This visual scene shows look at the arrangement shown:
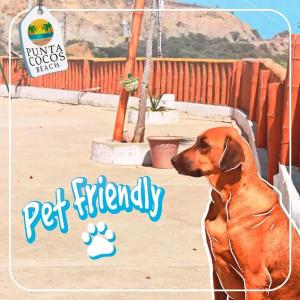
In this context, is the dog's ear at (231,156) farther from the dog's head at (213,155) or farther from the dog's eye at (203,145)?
the dog's eye at (203,145)

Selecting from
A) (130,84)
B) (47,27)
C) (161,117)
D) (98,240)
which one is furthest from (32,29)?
(161,117)

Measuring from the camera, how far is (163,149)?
36.4 feet

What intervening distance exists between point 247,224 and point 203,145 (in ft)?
1.33

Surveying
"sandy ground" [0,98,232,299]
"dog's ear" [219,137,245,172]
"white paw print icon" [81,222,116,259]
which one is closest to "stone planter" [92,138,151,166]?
"sandy ground" [0,98,232,299]

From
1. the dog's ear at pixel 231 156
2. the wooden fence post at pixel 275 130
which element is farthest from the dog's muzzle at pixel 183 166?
the wooden fence post at pixel 275 130

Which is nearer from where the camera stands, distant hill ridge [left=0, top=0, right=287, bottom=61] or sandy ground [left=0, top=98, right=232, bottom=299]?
sandy ground [left=0, top=98, right=232, bottom=299]

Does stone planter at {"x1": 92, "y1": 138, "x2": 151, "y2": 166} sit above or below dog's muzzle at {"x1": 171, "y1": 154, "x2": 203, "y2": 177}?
below

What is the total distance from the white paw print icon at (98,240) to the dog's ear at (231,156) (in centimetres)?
87

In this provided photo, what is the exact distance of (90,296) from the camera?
616 centimetres

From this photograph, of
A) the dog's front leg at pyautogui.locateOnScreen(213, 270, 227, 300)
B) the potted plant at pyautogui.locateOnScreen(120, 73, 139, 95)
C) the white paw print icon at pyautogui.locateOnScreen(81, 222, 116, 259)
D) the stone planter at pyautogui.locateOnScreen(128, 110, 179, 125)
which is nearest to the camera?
the dog's front leg at pyautogui.locateOnScreen(213, 270, 227, 300)

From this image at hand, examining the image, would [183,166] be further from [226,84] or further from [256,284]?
[226,84]

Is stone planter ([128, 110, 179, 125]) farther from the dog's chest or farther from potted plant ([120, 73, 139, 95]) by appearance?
the dog's chest

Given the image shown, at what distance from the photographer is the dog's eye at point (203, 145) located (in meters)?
3.22

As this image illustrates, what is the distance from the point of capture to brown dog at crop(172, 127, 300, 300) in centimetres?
321
